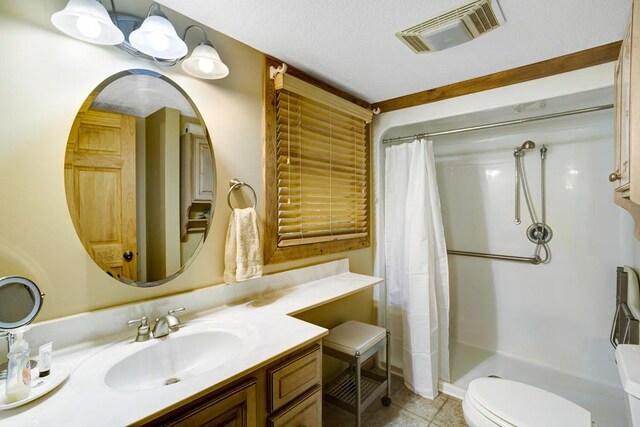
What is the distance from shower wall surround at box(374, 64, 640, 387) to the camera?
2.20 meters

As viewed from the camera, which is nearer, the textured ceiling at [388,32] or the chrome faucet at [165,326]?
the chrome faucet at [165,326]

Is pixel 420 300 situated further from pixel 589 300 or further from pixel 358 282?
pixel 589 300

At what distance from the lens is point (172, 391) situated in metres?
0.85

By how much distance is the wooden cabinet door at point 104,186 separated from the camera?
3.54ft

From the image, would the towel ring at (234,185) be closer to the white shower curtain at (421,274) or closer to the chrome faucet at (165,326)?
the chrome faucet at (165,326)

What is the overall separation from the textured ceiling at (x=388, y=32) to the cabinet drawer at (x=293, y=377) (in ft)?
4.98

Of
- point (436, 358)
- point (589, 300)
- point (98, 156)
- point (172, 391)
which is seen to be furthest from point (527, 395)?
point (98, 156)

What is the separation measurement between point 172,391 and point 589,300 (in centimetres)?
295

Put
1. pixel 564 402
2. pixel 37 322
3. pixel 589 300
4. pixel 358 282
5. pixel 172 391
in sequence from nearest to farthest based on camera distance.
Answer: pixel 172 391
pixel 37 322
pixel 564 402
pixel 358 282
pixel 589 300

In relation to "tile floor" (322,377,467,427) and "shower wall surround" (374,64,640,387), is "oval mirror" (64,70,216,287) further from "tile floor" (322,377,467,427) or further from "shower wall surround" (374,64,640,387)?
"shower wall surround" (374,64,640,387)

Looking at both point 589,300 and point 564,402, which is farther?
point 589,300

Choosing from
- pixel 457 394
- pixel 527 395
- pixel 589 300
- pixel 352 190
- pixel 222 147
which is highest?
pixel 222 147

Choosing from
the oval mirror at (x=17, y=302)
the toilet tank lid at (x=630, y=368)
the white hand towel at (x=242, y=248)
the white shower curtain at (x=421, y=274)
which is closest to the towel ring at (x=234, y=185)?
the white hand towel at (x=242, y=248)

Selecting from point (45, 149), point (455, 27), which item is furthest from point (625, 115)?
point (45, 149)
